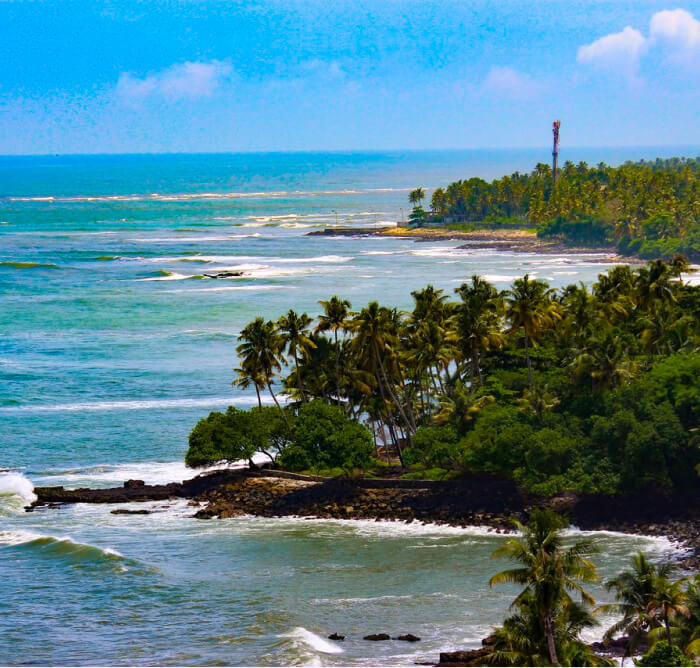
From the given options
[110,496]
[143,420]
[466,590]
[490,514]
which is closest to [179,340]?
[143,420]

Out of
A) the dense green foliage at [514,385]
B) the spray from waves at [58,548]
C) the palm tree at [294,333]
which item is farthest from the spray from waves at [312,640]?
the palm tree at [294,333]

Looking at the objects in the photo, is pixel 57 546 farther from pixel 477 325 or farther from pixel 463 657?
pixel 477 325

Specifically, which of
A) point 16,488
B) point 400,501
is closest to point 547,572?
point 400,501

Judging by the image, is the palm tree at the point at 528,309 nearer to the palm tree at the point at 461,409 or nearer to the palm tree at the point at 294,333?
the palm tree at the point at 461,409

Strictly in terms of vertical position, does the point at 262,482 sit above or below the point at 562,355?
below

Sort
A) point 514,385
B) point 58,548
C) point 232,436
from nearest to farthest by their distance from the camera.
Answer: point 58,548 → point 232,436 → point 514,385

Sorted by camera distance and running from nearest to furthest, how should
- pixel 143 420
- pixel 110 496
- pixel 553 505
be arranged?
pixel 553 505 → pixel 110 496 → pixel 143 420

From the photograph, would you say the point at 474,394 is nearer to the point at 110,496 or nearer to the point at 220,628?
the point at 110,496
